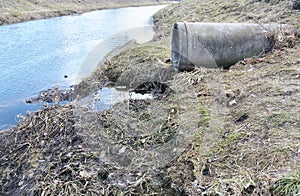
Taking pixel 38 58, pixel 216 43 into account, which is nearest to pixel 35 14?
pixel 38 58

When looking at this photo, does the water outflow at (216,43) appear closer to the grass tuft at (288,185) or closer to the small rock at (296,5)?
the small rock at (296,5)

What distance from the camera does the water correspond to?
297 inches

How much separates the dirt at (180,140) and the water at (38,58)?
6.75 ft

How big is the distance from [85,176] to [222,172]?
5.65 feet

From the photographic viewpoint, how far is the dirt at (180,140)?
3.14 m

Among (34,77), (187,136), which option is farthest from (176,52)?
(34,77)

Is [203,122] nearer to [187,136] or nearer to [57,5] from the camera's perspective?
[187,136]

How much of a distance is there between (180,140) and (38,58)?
8209mm

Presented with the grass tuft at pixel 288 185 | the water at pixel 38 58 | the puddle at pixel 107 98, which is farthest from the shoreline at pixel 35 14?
the grass tuft at pixel 288 185

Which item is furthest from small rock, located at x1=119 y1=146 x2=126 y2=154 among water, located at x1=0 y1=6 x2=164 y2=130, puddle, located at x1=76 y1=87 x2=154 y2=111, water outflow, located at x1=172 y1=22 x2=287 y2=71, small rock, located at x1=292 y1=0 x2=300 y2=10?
small rock, located at x1=292 y1=0 x2=300 y2=10

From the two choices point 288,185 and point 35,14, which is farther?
point 35,14

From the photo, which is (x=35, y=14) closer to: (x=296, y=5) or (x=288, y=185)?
(x=296, y=5)

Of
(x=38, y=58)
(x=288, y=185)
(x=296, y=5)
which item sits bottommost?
(x=38, y=58)

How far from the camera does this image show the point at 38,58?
34.3 ft
